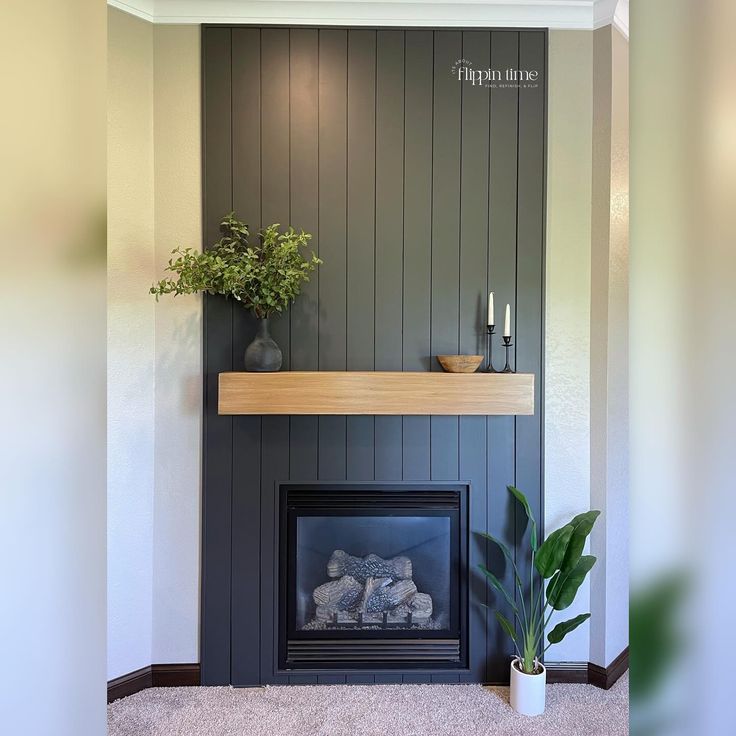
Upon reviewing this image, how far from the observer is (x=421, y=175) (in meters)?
2.07

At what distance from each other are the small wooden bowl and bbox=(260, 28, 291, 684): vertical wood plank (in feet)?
2.03

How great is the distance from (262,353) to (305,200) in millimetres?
632

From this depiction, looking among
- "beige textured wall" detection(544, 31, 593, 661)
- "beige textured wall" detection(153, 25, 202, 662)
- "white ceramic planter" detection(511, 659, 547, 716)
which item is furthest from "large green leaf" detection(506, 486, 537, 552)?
"beige textured wall" detection(153, 25, 202, 662)

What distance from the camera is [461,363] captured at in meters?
1.97

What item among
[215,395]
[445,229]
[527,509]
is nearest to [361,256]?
[445,229]

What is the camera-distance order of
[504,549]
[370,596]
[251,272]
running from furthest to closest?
[370,596] → [504,549] → [251,272]

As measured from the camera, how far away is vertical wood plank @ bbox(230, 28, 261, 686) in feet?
6.68

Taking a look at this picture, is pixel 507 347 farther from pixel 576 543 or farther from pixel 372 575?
pixel 372 575

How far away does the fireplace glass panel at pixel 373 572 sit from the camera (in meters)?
2.12
